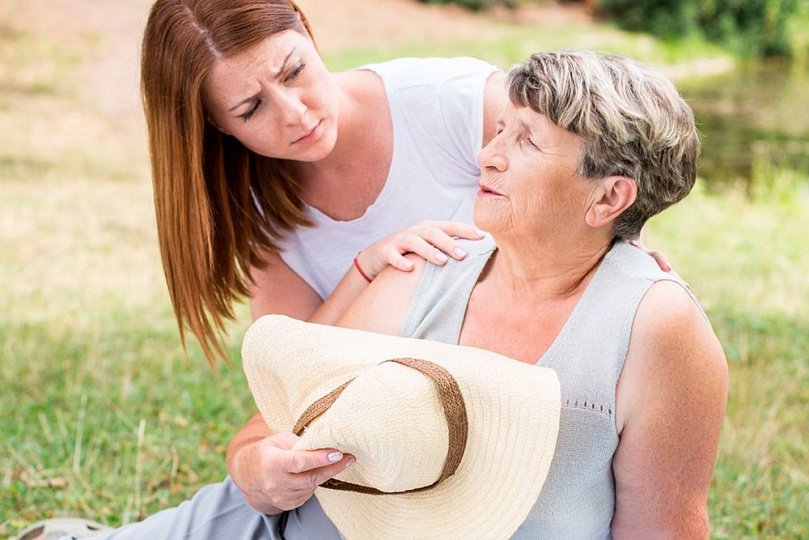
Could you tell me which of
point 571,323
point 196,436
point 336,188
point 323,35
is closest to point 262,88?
point 336,188

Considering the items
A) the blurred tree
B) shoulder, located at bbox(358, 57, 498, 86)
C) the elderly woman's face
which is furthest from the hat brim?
the blurred tree

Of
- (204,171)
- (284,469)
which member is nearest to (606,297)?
(284,469)

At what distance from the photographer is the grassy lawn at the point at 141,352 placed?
11.5 feet

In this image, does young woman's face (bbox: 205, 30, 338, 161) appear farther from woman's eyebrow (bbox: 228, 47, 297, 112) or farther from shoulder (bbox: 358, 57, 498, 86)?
shoulder (bbox: 358, 57, 498, 86)

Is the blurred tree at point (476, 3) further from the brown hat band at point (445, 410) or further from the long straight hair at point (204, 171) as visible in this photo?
the brown hat band at point (445, 410)

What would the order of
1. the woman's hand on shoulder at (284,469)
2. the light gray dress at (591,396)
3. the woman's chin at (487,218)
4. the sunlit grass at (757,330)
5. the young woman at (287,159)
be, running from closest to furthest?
the woman's hand on shoulder at (284,469) → the light gray dress at (591,396) → the woman's chin at (487,218) → the young woman at (287,159) → the sunlit grass at (757,330)

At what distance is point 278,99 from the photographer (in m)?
2.59

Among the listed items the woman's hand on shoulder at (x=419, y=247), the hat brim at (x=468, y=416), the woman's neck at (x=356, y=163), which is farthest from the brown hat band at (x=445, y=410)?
the woman's neck at (x=356, y=163)

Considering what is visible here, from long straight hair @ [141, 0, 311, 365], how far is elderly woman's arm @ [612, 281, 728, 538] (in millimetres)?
1284

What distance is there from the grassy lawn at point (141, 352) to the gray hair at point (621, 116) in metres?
1.76

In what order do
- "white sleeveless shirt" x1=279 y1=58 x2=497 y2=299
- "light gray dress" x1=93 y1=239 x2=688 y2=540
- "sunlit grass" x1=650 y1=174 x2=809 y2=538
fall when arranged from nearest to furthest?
"light gray dress" x1=93 y1=239 x2=688 y2=540
"white sleeveless shirt" x1=279 y1=58 x2=497 y2=299
"sunlit grass" x1=650 y1=174 x2=809 y2=538

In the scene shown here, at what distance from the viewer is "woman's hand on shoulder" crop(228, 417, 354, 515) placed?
72.7 inches

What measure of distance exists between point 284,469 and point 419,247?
2.14 ft

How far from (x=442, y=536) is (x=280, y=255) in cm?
127
